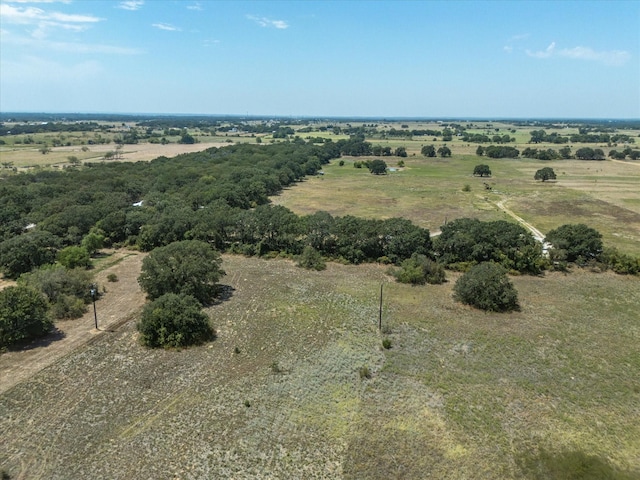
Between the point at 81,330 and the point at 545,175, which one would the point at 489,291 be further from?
the point at 545,175

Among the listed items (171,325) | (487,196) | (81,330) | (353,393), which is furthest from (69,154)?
(353,393)

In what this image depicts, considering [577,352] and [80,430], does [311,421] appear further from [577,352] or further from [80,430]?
[577,352]

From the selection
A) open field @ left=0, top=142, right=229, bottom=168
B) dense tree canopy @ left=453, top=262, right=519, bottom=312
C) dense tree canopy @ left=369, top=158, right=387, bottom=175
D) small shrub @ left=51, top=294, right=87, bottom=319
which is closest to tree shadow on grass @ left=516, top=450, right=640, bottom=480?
dense tree canopy @ left=453, top=262, right=519, bottom=312

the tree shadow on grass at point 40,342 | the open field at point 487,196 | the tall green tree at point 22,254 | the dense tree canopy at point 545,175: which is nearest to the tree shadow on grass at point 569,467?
the tree shadow on grass at point 40,342

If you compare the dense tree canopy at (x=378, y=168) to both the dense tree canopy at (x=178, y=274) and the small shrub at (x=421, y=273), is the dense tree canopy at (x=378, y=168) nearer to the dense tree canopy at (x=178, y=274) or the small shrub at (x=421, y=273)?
the small shrub at (x=421, y=273)

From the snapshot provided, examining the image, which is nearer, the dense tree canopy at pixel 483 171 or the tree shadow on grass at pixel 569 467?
the tree shadow on grass at pixel 569 467

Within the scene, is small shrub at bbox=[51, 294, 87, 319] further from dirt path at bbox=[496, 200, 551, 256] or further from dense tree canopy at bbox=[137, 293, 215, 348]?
dirt path at bbox=[496, 200, 551, 256]
